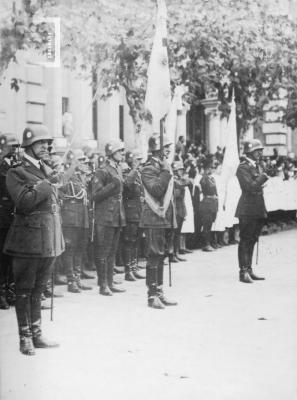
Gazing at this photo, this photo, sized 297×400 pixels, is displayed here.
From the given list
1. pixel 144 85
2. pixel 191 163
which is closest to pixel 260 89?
pixel 191 163

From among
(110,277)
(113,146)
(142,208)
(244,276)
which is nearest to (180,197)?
(244,276)

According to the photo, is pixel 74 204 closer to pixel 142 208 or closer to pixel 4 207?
pixel 142 208

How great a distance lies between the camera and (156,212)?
8891 millimetres

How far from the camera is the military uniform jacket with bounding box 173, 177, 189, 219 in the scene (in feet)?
43.0

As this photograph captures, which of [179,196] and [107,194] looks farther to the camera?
[179,196]

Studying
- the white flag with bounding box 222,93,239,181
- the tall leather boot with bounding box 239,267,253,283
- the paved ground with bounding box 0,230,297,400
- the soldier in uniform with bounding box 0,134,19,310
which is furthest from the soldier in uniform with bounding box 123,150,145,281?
the soldier in uniform with bounding box 0,134,19,310

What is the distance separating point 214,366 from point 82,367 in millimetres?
1068

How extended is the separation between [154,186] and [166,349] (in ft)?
7.76

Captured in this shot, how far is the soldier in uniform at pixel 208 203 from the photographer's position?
47.7ft

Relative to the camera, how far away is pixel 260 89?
53.8 feet

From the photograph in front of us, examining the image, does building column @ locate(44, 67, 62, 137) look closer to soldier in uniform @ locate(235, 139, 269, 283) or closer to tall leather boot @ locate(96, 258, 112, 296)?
tall leather boot @ locate(96, 258, 112, 296)

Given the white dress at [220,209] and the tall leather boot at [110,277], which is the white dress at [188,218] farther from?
the tall leather boot at [110,277]

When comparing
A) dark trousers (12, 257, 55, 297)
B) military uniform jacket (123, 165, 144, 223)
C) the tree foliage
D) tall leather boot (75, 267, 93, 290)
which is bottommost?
tall leather boot (75, 267, 93, 290)

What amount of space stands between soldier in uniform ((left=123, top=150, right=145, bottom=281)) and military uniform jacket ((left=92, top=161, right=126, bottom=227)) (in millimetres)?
1095
